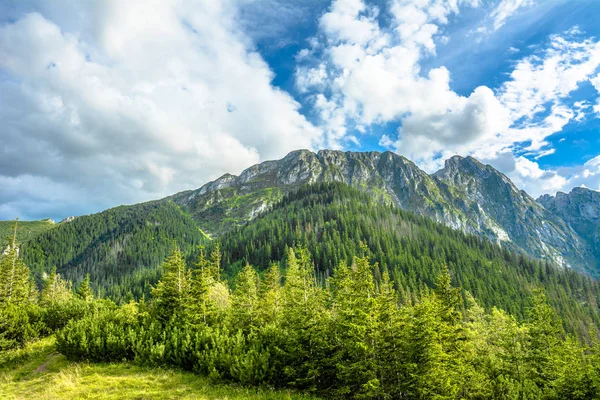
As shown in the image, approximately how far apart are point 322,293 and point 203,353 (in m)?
11.3

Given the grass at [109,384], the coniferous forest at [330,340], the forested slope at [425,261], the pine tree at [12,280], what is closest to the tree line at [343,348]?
the coniferous forest at [330,340]

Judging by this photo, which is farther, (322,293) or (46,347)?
(46,347)

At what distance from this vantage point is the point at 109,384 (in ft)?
70.7

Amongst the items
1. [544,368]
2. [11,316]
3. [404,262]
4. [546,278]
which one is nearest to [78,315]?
[11,316]

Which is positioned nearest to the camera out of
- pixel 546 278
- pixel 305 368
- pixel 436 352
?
pixel 436 352

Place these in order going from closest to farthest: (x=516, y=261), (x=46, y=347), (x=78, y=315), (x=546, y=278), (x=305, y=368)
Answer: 1. (x=305, y=368)
2. (x=46, y=347)
3. (x=78, y=315)
4. (x=546, y=278)
5. (x=516, y=261)

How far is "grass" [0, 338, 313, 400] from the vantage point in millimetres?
20062

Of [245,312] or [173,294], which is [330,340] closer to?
[245,312]

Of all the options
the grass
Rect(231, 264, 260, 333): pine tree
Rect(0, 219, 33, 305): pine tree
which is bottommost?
the grass

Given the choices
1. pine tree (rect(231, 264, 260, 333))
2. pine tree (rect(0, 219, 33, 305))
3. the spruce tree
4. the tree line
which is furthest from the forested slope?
pine tree (rect(0, 219, 33, 305))

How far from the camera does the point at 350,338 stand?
22.8m

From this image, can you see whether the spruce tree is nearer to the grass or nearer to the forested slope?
the grass

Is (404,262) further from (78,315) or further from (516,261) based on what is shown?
(78,315)

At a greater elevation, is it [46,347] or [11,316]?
[11,316]
